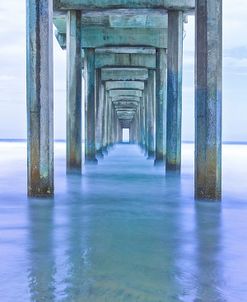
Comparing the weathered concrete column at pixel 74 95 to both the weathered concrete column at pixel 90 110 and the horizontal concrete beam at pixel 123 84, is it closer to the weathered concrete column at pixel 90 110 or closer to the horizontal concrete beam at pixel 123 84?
the weathered concrete column at pixel 90 110

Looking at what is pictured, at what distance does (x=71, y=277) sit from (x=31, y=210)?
3.80 m

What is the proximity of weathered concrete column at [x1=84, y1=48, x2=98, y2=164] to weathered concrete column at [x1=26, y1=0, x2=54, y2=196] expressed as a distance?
10964mm

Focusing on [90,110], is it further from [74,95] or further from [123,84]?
[123,84]

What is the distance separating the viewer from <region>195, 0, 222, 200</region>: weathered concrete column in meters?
8.62

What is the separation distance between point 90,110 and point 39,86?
36.4 feet

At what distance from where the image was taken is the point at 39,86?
8.71m

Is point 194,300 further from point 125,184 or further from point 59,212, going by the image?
point 125,184

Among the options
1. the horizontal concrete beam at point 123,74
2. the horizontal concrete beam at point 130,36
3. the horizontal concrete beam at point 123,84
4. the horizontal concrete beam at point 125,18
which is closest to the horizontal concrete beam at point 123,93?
the horizontal concrete beam at point 123,84

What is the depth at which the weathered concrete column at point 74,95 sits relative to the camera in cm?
1498

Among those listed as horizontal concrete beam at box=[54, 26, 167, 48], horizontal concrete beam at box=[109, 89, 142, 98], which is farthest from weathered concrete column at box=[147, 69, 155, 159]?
horizontal concrete beam at box=[109, 89, 142, 98]

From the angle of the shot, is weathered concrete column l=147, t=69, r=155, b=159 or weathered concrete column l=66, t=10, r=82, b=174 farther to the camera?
weathered concrete column l=147, t=69, r=155, b=159

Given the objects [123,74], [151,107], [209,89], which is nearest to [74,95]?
[209,89]

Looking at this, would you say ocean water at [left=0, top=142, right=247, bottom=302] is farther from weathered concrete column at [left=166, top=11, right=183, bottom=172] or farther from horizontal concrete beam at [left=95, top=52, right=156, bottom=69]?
horizontal concrete beam at [left=95, top=52, right=156, bottom=69]

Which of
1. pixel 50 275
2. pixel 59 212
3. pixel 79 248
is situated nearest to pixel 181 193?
pixel 59 212
